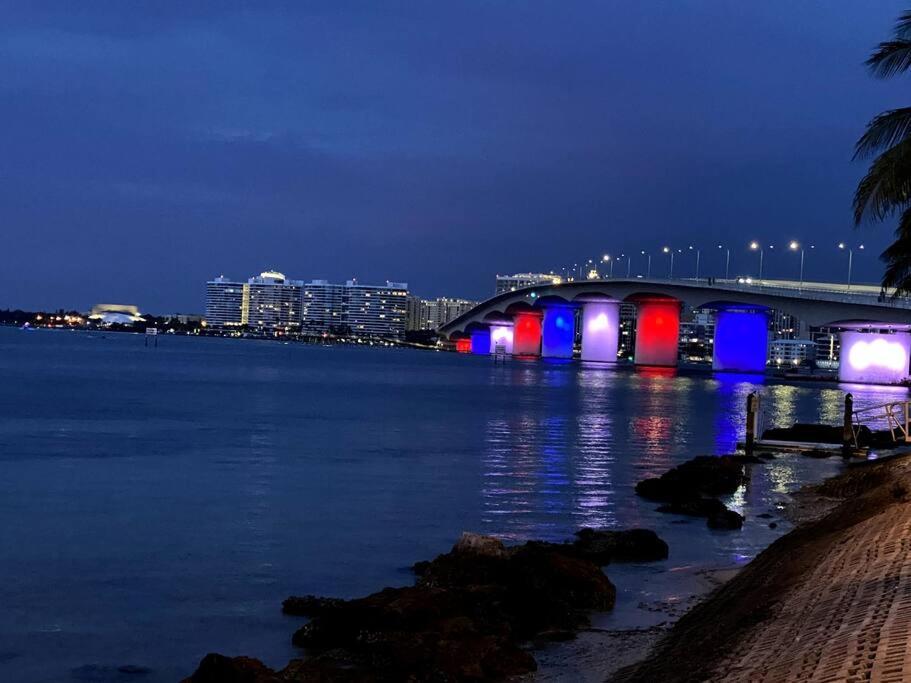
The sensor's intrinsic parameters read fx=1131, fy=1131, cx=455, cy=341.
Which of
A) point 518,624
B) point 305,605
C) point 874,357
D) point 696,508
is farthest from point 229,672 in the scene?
point 874,357

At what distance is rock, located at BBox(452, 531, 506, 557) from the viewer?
14.8 meters

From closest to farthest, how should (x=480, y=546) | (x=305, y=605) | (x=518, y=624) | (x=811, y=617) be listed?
(x=811, y=617) → (x=518, y=624) → (x=305, y=605) → (x=480, y=546)

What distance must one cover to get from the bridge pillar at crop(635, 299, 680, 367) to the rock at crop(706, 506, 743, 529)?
117367 mm

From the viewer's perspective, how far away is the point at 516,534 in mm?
19922

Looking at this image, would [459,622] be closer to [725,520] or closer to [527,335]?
[725,520]

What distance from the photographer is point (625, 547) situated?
56.0 feet

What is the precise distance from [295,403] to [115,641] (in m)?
50.3

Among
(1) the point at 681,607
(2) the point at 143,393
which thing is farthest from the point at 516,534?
(2) the point at 143,393

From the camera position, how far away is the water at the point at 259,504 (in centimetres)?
1301

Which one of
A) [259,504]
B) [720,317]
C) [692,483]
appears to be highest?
[720,317]

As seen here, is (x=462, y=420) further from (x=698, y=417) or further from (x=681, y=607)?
(x=681, y=607)

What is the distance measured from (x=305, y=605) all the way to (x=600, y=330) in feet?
479

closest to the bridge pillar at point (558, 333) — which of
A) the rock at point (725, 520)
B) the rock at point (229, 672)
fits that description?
the rock at point (725, 520)

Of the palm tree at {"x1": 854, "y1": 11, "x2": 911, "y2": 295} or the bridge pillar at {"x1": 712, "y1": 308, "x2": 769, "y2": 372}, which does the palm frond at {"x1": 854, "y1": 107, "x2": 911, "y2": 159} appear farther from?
the bridge pillar at {"x1": 712, "y1": 308, "x2": 769, "y2": 372}
